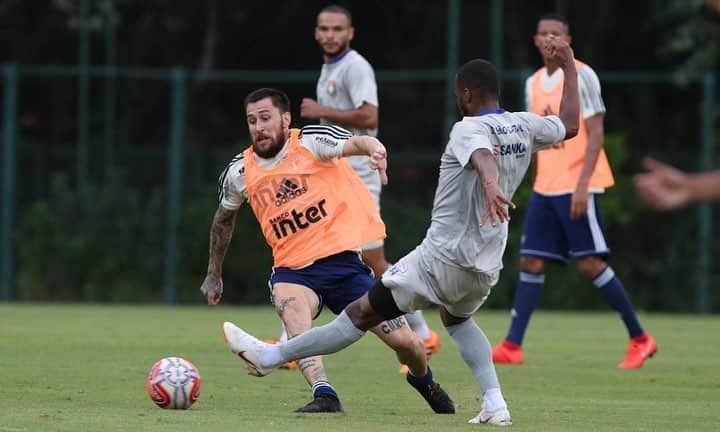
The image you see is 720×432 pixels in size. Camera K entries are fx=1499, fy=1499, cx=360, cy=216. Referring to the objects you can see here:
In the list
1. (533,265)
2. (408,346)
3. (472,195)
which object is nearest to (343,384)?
(408,346)

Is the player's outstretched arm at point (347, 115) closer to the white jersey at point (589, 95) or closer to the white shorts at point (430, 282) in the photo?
the white jersey at point (589, 95)

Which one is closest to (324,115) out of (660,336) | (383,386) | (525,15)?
(383,386)

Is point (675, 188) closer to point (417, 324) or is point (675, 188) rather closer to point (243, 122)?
point (417, 324)

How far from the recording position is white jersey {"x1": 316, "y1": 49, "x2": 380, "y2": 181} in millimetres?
10805

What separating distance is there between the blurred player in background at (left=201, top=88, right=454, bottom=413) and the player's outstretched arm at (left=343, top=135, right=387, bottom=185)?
0.03 metres

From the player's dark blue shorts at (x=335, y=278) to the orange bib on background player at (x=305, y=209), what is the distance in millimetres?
49

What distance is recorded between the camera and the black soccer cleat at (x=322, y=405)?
7617mm

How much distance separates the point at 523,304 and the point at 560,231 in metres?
0.64

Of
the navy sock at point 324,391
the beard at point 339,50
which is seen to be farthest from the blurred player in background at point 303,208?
the beard at point 339,50

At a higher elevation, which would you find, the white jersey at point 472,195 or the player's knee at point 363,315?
the white jersey at point 472,195

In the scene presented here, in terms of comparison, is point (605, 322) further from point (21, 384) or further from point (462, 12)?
point (21, 384)

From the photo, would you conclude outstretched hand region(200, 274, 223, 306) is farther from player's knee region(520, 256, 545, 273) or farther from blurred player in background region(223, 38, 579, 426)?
player's knee region(520, 256, 545, 273)

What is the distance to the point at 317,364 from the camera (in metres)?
7.95

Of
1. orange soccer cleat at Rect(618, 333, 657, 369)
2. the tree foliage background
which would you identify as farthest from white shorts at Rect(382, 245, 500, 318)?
the tree foliage background
